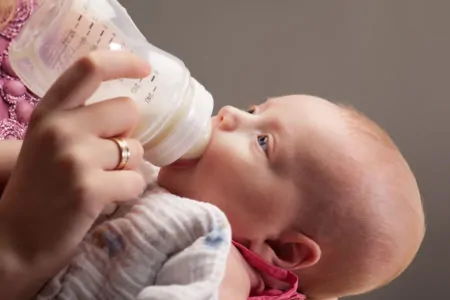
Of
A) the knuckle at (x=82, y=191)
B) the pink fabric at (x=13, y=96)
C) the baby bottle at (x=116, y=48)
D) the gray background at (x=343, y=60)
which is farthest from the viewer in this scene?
the gray background at (x=343, y=60)

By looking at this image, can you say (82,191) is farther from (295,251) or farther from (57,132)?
(295,251)

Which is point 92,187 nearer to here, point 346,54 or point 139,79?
point 139,79

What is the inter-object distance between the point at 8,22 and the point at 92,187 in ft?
1.73

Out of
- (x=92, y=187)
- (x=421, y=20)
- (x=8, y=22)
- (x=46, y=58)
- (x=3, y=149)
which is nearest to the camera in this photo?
(x=92, y=187)

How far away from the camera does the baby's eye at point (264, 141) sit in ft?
2.84

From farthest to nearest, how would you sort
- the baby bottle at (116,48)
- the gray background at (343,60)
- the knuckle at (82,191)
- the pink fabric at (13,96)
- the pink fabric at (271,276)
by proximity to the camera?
the gray background at (343,60) < the pink fabric at (13,96) < the pink fabric at (271,276) < the baby bottle at (116,48) < the knuckle at (82,191)

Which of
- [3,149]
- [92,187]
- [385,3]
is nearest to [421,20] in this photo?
[385,3]

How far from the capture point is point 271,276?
851 mm

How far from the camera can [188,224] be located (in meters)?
0.71

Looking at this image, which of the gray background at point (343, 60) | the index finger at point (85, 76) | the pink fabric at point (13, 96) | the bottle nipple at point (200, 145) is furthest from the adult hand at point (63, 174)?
the gray background at point (343, 60)

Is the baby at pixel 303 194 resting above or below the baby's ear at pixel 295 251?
above

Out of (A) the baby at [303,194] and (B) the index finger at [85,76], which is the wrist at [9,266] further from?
(A) the baby at [303,194]

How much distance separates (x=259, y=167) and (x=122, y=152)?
0.78 feet

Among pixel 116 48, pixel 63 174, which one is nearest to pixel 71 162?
pixel 63 174
